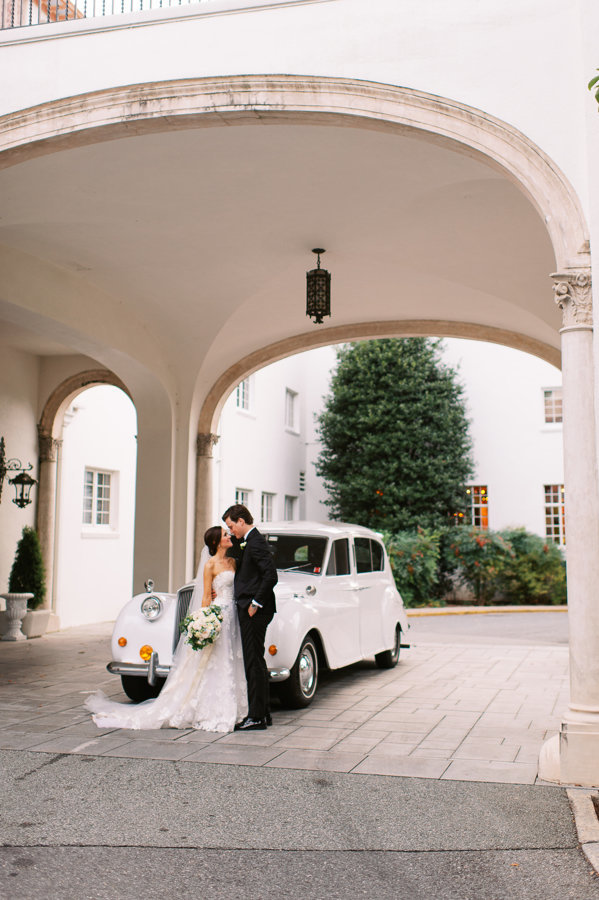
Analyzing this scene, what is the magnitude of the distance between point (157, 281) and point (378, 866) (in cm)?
777

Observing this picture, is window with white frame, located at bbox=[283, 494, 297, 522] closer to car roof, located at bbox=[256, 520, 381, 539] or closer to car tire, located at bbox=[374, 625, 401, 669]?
car tire, located at bbox=[374, 625, 401, 669]

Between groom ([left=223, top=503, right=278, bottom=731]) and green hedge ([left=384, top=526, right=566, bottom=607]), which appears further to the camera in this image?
green hedge ([left=384, top=526, right=566, bottom=607])

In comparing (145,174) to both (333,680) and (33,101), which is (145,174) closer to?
(33,101)

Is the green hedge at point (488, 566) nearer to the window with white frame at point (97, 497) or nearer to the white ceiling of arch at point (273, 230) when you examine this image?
the window with white frame at point (97, 497)

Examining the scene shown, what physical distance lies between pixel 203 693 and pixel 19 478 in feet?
23.2

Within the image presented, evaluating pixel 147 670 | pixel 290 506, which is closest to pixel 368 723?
pixel 147 670

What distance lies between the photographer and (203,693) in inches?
250

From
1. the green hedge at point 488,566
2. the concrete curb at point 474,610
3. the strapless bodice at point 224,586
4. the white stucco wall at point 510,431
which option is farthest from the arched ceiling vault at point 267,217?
the white stucco wall at point 510,431

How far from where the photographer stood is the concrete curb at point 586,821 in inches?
146

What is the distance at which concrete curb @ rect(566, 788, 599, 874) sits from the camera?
3.70 metres

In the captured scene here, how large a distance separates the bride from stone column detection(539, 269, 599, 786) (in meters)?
2.41

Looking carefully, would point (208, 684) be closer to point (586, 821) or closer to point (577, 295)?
point (586, 821)

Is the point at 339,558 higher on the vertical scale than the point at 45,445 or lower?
lower

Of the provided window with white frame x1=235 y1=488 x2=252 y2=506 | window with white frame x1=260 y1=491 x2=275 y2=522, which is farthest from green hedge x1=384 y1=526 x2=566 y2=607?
window with white frame x1=235 y1=488 x2=252 y2=506
